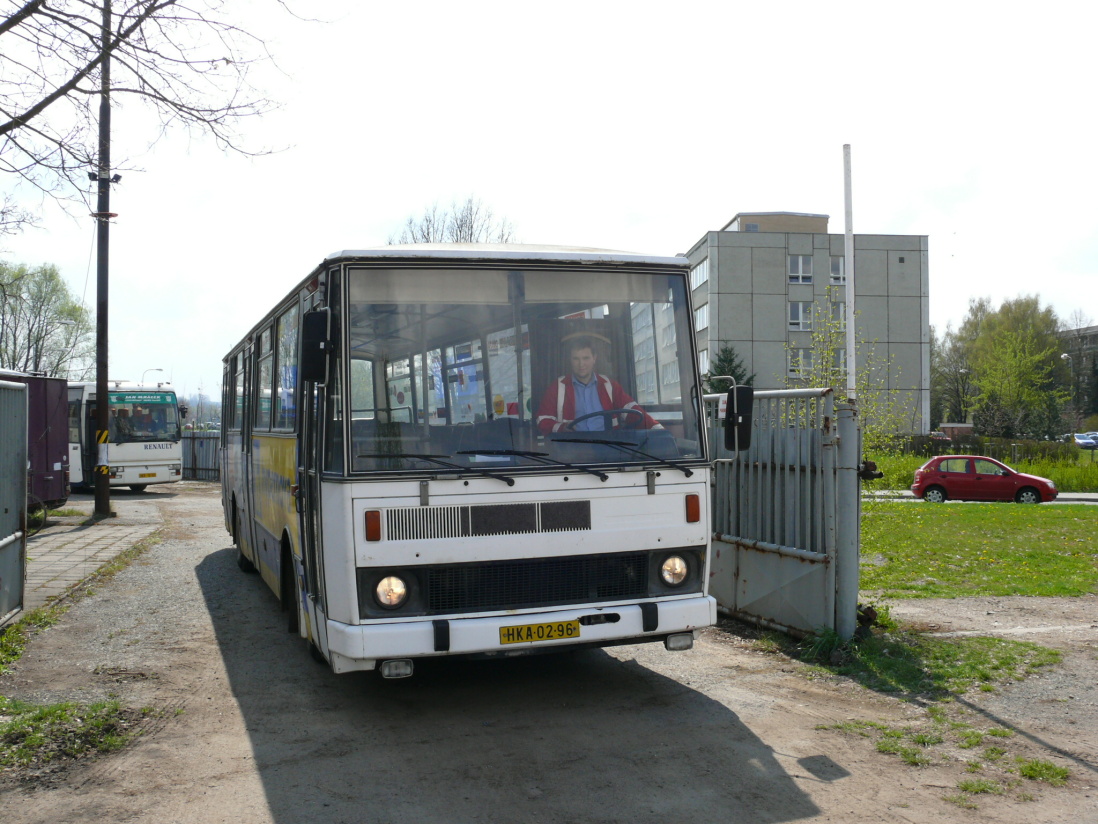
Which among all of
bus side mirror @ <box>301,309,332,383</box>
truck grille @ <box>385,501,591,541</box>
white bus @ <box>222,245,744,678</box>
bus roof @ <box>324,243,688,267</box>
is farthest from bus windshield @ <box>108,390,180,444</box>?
truck grille @ <box>385,501,591,541</box>

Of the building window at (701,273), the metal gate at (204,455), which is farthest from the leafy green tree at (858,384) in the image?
the building window at (701,273)

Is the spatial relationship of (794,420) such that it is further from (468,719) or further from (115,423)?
(115,423)

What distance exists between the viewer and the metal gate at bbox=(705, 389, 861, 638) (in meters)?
7.68

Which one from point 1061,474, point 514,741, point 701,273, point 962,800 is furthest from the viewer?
point 701,273

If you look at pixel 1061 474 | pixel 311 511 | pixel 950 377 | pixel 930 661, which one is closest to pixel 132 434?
pixel 311 511

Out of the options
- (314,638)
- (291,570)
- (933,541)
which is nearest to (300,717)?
(314,638)

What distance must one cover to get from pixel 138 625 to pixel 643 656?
4.86 meters

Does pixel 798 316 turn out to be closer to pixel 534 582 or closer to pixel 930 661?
pixel 930 661

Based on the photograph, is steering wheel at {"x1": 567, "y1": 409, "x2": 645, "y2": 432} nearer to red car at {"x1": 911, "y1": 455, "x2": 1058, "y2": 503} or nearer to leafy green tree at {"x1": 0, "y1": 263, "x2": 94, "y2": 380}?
red car at {"x1": 911, "y1": 455, "x2": 1058, "y2": 503}

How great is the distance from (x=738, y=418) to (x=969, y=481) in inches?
1017

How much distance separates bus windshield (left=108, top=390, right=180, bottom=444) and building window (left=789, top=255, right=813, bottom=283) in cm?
4692

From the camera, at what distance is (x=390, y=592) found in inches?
232

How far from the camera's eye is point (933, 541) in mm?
16125

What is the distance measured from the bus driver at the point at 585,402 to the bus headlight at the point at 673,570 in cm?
85
